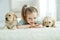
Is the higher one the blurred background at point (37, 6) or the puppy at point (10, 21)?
the blurred background at point (37, 6)

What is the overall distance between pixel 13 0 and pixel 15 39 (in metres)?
0.87

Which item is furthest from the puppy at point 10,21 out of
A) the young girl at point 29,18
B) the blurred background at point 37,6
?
the blurred background at point 37,6

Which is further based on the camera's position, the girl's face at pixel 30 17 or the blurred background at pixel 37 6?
the blurred background at pixel 37 6

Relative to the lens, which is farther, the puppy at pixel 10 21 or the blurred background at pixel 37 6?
the blurred background at pixel 37 6

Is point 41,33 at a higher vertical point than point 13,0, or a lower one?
lower

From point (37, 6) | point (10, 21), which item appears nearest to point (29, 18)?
point (10, 21)

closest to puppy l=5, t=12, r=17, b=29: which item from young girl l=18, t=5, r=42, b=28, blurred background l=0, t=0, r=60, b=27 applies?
young girl l=18, t=5, r=42, b=28

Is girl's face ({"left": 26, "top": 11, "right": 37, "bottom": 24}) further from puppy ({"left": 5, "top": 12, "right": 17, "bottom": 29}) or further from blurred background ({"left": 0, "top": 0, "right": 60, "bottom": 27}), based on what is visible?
blurred background ({"left": 0, "top": 0, "right": 60, "bottom": 27})

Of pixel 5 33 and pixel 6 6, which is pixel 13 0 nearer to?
pixel 6 6

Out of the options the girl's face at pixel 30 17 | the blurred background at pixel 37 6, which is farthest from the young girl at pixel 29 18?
the blurred background at pixel 37 6

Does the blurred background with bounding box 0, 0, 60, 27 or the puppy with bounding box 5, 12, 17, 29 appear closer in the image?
the puppy with bounding box 5, 12, 17, 29

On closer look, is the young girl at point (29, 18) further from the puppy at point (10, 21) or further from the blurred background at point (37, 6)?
the blurred background at point (37, 6)

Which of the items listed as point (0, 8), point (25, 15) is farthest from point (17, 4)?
point (25, 15)

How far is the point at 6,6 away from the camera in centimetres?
156
